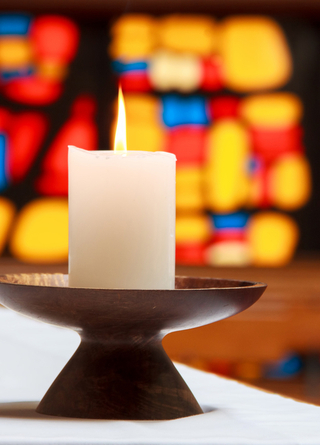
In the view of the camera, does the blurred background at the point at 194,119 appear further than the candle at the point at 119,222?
Yes

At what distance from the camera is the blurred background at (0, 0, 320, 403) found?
3.04 metres

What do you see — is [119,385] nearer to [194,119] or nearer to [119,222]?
[119,222]

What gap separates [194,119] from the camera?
10.1ft

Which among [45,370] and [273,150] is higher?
[273,150]

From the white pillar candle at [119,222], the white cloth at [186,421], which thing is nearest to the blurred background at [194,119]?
the white cloth at [186,421]

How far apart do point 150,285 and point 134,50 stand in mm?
2898

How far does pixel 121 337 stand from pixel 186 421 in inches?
2.2

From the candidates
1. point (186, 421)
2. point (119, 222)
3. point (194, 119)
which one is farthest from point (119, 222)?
point (194, 119)

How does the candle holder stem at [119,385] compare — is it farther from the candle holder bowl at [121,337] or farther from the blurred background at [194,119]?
the blurred background at [194,119]

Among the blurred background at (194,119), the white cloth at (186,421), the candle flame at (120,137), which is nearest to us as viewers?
the white cloth at (186,421)

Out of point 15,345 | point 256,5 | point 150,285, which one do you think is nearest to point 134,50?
point 256,5

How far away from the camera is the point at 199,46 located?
10.1 feet

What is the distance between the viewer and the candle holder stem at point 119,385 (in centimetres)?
33

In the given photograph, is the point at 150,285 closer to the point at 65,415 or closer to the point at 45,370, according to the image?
the point at 65,415
